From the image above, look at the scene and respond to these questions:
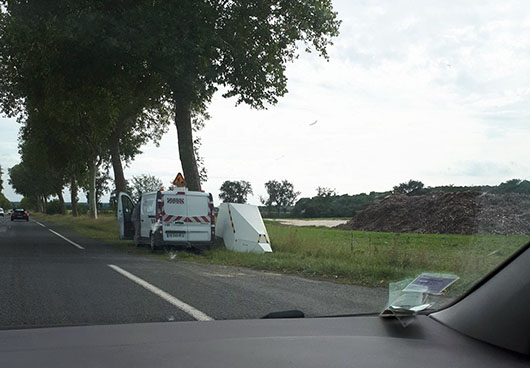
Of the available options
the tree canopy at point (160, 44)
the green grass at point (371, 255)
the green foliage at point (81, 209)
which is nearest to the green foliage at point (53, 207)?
the green foliage at point (81, 209)

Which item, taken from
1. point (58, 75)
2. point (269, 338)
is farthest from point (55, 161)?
point (269, 338)

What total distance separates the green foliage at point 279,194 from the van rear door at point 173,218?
13.5m

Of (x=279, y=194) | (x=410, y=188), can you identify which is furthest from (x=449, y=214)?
(x=279, y=194)

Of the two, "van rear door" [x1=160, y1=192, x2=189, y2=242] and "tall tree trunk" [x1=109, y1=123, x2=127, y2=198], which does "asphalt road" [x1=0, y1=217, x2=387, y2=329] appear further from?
"tall tree trunk" [x1=109, y1=123, x2=127, y2=198]

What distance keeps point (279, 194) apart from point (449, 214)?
1027mm

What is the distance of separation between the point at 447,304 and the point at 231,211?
563 inches

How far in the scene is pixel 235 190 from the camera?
3510 millimetres

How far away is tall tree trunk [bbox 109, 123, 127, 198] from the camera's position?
33.1m

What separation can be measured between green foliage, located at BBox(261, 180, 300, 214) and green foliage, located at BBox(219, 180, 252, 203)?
8.9 inches

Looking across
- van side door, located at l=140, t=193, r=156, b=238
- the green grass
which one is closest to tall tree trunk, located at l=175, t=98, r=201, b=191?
van side door, located at l=140, t=193, r=156, b=238

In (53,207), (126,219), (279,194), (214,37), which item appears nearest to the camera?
(279,194)

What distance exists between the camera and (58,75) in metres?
18.0

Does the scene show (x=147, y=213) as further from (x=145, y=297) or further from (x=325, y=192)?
(x=325, y=192)

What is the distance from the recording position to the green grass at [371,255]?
2.07 metres
